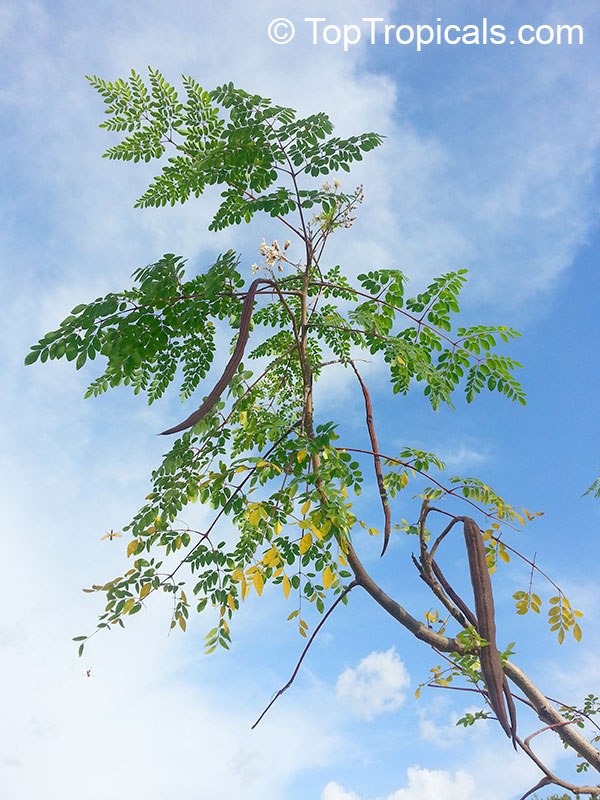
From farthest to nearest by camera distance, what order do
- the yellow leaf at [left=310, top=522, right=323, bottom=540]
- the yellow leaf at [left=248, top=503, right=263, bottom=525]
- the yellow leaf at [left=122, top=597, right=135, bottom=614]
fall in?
the yellow leaf at [left=122, top=597, right=135, bottom=614], the yellow leaf at [left=248, top=503, right=263, bottom=525], the yellow leaf at [left=310, top=522, right=323, bottom=540]

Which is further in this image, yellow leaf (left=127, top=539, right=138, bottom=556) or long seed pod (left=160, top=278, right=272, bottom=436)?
yellow leaf (left=127, top=539, right=138, bottom=556)

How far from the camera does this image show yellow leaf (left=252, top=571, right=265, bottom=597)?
283cm

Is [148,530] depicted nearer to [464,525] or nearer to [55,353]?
[55,353]

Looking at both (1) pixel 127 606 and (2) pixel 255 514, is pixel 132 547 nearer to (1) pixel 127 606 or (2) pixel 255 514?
(1) pixel 127 606

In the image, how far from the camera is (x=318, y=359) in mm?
4504

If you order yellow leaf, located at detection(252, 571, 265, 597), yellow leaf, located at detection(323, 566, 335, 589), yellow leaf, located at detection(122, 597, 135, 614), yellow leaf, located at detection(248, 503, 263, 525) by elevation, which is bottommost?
yellow leaf, located at detection(122, 597, 135, 614)

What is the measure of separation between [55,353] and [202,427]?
773mm

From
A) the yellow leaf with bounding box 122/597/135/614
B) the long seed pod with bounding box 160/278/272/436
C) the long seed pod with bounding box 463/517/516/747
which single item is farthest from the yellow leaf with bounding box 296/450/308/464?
the yellow leaf with bounding box 122/597/135/614

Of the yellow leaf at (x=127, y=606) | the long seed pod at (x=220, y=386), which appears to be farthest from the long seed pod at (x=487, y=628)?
the yellow leaf at (x=127, y=606)

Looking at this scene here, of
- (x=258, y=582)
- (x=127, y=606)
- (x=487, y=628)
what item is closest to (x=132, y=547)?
(x=127, y=606)

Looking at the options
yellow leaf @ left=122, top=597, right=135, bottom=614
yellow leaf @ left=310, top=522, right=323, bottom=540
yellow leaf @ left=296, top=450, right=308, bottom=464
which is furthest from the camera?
yellow leaf @ left=122, top=597, right=135, bottom=614

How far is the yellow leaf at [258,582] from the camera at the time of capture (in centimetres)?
283

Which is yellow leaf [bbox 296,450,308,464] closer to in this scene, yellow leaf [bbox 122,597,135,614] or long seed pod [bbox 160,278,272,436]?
long seed pod [bbox 160,278,272,436]

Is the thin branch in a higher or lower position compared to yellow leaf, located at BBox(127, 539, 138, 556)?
higher
